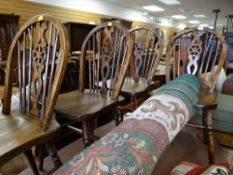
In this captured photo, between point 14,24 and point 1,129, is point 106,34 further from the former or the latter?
point 14,24

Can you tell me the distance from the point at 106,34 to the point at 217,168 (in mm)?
1217

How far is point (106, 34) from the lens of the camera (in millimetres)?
1666

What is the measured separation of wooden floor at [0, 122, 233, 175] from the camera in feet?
5.37

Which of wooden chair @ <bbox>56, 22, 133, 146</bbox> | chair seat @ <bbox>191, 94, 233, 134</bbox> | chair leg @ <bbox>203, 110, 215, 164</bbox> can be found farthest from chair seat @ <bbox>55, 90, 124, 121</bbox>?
chair seat @ <bbox>191, 94, 233, 134</bbox>

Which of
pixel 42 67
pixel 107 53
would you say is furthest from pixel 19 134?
pixel 107 53

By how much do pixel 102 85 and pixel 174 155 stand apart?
84cm

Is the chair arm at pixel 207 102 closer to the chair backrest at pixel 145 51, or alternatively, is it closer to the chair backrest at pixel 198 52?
the chair backrest at pixel 198 52

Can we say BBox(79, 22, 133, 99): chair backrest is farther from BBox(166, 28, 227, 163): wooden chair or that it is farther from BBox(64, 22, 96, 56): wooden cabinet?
BBox(64, 22, 96, 56): wooden cabinet

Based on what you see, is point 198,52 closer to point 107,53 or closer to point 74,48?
point 107,53

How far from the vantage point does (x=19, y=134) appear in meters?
0.90

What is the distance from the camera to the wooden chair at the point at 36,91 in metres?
0.88

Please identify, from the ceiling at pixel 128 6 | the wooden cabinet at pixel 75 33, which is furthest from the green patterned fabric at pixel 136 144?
the ceiling at pixel 128 6

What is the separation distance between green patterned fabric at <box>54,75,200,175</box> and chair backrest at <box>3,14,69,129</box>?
17.3 inches

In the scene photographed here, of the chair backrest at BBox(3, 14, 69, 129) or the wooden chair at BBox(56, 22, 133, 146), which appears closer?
the chair backrest at BBox(3, 14, 69, 129)
